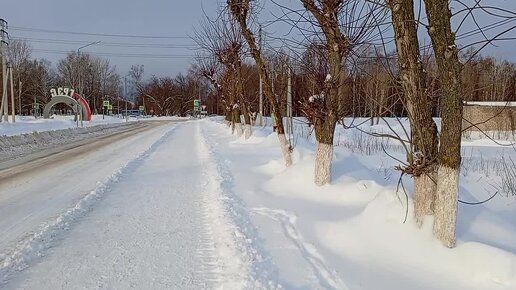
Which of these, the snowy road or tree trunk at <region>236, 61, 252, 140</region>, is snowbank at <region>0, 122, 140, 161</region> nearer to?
the snowy road

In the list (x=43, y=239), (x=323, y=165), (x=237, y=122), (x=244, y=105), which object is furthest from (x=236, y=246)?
(x=237, y=122)

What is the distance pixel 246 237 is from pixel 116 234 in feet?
5.21

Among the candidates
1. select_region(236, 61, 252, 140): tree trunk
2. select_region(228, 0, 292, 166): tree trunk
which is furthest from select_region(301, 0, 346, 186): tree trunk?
select_region(236, 61, 252, 140): tree trunk

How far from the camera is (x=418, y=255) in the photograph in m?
4.51

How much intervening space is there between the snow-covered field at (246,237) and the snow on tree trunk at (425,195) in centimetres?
17

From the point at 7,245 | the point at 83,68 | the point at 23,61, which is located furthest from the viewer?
the point at 83,68

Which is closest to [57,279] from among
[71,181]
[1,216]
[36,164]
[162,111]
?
[1,216]

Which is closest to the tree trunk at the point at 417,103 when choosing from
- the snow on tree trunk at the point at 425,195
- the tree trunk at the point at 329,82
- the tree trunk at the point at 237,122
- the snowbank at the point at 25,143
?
the snow on tree trunk at the point at 425,195

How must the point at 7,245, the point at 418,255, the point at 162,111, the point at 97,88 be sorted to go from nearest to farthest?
the point at 418,255 < the point at 7,245 < the point at 97,88 < the point at 162,111

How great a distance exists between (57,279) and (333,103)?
5.35 m

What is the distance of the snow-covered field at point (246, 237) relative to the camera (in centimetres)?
408

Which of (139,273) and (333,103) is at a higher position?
(333,103)

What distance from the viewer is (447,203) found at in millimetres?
4457

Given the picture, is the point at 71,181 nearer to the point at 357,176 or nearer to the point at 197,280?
the point at 357,176
